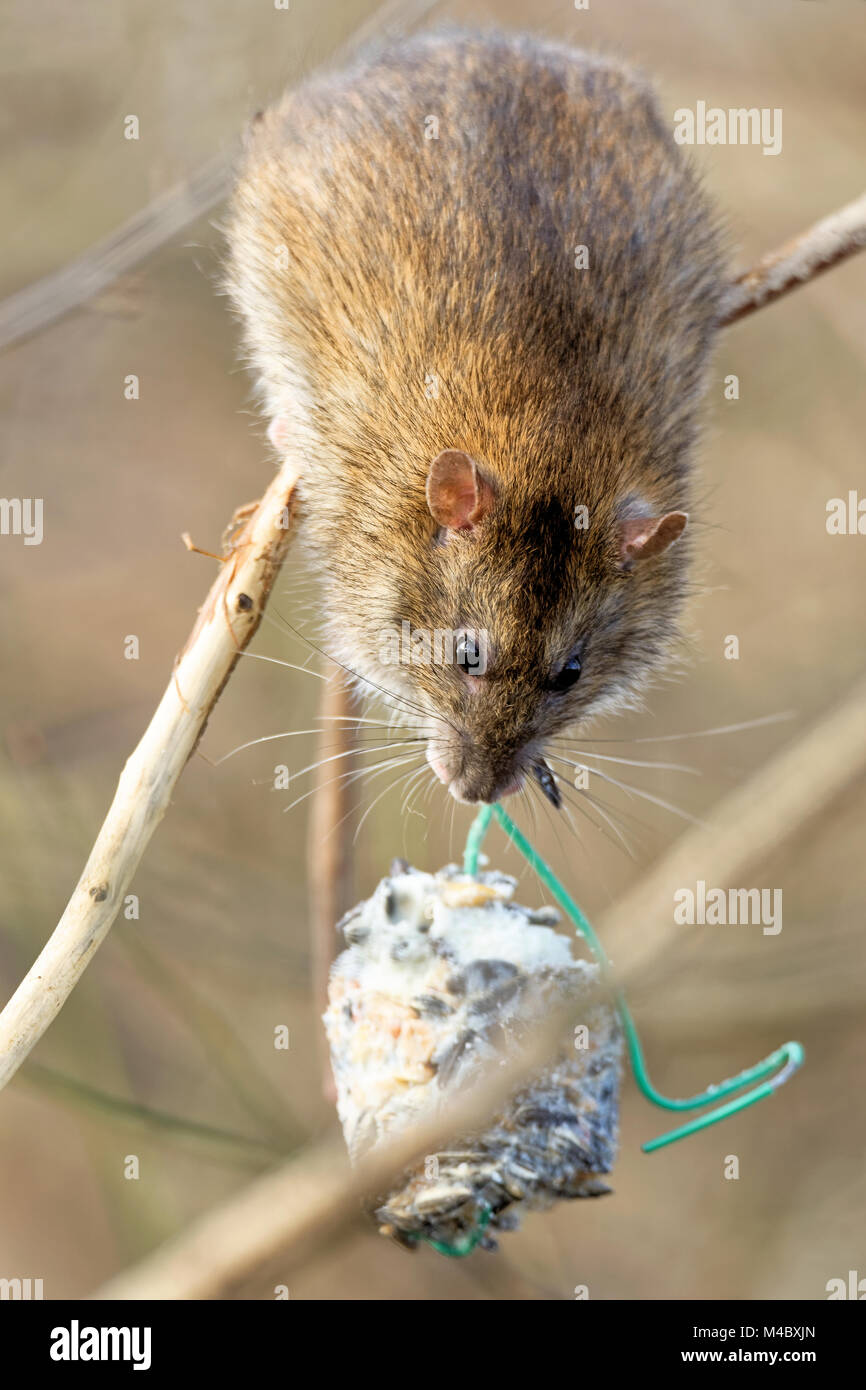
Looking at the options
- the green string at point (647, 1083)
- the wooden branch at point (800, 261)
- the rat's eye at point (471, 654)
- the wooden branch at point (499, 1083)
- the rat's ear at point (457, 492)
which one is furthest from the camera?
the wooden branch at point (800, 261)

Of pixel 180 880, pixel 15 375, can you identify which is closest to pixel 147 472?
pixel 15 375

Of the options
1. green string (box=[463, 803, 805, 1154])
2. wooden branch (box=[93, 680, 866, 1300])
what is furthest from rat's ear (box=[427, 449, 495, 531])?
wooden branch (box=[93, 680, 866, 1300])

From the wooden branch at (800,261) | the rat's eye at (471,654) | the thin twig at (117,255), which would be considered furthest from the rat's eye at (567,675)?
the thin twig at (117,255)

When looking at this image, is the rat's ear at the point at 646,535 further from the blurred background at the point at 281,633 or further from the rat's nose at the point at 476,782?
the blurred background at the point at 281,633

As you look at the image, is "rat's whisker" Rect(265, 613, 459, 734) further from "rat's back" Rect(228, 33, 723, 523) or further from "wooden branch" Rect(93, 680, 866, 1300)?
"wooden branch" Rect(93, 680, 866, 1300)

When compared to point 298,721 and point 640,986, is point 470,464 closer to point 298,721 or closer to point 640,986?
point 640,986

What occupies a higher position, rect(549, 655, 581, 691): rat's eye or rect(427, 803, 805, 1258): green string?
rect(549, 655, 581, 691): rat's eye

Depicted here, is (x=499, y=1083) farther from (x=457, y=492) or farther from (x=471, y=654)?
(x=457, y=492)
